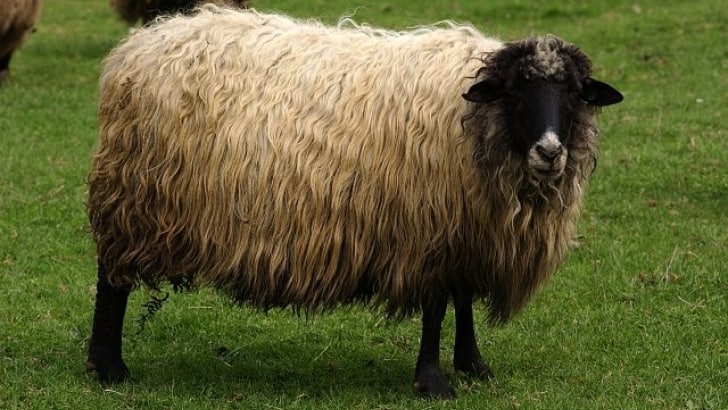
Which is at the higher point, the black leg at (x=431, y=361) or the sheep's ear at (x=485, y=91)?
the sheep's ear at (x=485, y=91)

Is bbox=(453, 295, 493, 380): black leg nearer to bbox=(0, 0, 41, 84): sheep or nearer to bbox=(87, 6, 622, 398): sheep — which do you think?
bbox=(87, 6, 622, 398): sheep

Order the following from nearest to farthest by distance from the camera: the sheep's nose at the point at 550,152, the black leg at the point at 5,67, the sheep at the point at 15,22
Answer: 1. the sheep's nose at the point at 550,152
2. the sheep at the point at 15,22
3. the black leg at the point at 5,67

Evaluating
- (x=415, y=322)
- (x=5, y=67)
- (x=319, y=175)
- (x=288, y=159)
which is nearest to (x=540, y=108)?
(x=319, y=175)

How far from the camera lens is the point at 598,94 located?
18.6ft

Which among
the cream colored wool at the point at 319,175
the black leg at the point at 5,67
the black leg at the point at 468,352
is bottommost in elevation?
the black leg at the point at 5,67

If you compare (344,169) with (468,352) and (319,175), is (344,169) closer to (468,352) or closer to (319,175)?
(319,175)

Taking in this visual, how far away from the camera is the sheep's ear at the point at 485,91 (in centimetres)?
546

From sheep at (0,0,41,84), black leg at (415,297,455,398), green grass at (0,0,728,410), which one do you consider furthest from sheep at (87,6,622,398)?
sheep at (0,0,41,84)

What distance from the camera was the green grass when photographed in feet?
19.7

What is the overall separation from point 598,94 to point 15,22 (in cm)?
891

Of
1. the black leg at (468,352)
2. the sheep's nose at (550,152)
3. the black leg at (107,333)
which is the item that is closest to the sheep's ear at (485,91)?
the sheep's nose at (550,152)

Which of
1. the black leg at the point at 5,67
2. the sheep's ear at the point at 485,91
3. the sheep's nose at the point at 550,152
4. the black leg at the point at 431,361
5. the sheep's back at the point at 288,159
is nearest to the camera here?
the sheep's nose at the point at 550,152

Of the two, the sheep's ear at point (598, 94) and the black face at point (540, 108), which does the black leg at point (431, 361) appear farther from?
the sheep's ear at point (598, 94)

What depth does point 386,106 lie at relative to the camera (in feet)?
19.1
